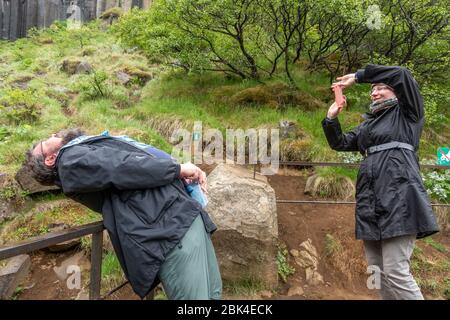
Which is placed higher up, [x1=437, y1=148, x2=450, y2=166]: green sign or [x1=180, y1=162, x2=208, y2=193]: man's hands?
[x1=180, y1=162, x2=208, y2=193]: man's hands

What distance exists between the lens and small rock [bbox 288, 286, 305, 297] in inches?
160

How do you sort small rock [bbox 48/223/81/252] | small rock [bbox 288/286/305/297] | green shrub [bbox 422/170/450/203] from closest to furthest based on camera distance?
small rock [bbox 288/286/305/297] → small rock [bbox 48/223/81/252] → green shrub [bbox 422/170/450/203]

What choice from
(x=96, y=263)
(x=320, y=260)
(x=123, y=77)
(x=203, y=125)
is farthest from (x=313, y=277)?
(x=123, y=77)

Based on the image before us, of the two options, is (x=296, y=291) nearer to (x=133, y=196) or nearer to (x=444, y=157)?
(x=444, y=157)

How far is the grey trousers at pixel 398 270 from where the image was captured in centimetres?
238

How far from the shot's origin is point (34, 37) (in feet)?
59.9

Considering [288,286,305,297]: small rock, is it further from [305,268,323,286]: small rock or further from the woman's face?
the woman's face

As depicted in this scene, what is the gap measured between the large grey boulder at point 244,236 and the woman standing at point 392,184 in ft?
4.52

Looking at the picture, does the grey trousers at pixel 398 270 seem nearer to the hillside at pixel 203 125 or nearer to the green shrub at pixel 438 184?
the hillside at pixel 203 125
